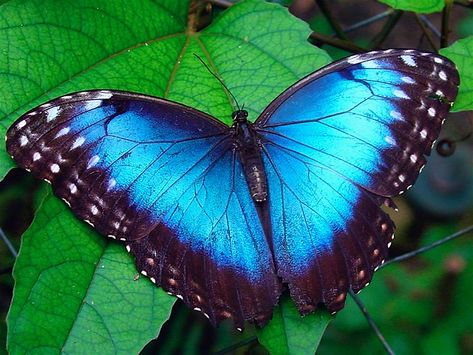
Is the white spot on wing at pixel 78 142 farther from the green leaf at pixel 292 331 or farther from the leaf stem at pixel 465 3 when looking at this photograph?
the leaf stem at pixel 465 3

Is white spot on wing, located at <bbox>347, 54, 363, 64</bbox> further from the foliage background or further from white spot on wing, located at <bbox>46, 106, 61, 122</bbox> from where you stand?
white spot on wing, located at <bbox>46, 106, 61, 122</bbox>

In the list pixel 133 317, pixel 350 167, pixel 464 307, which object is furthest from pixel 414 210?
pixel 133 317

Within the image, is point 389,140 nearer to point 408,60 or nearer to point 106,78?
point 408,60

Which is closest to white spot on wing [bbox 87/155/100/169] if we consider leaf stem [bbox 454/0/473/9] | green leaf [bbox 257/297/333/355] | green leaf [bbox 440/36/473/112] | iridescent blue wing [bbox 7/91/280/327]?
iridescent blue wing [bbox 7/91/280/327]

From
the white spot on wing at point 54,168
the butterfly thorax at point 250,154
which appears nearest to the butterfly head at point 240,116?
the butterfly thorax at point 250,154

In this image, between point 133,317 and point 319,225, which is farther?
point 319,225

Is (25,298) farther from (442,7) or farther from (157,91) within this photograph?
(442,7)

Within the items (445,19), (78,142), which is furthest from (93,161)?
(445,19)
